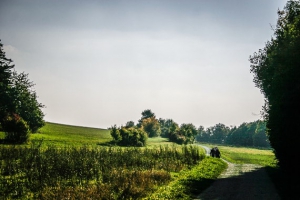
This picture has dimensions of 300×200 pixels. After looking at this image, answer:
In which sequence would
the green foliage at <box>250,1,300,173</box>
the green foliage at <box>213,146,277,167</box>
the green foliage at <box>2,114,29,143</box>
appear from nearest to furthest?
1. the green foliage at <box>250,1,300,173</box>
2. the green foliage at <box>2,114,29,143</box>
3. the green foliage at <box>213,146,277,167</box>

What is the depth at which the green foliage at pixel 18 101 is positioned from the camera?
60.2 metres

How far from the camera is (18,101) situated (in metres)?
62.9

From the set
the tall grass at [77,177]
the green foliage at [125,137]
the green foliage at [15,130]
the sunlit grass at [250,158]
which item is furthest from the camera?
the green foliage at [125,137]

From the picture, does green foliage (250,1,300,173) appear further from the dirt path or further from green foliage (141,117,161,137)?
green foliage (141,117,161,137)

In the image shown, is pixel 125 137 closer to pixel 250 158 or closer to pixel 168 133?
pixel 250 158

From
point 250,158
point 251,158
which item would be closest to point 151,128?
point 250,158

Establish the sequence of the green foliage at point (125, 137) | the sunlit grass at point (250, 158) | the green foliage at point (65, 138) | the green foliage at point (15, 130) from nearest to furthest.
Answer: the green foliage at point (15, 130) → the sunlit grass at point (250, 158) → the green foliage at point (65, 138) → the green foliage at point (125, 137)

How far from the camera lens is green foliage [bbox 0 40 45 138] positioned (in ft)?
197

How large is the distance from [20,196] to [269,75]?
2493cm

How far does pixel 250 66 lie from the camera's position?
34.8 metres

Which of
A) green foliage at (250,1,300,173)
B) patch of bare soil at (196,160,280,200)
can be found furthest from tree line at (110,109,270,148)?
patch of bare soil at (196,160,280,200)

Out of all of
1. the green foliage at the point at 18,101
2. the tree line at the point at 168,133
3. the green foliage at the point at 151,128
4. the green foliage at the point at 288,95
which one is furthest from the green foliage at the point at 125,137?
the green foliage at the point at 151,128

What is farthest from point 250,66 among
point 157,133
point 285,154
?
point 157,133

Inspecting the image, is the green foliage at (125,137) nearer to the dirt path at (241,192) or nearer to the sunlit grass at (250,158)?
the sunlit grass at (250,158)
